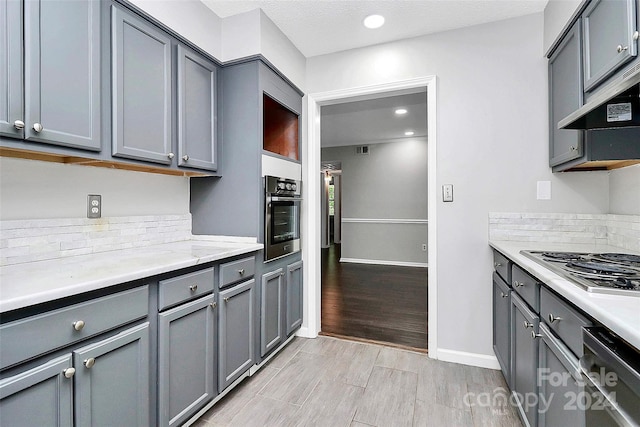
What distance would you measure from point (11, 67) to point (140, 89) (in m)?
0.56

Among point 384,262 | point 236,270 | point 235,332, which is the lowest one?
point 384,262

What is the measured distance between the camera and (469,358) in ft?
7.53

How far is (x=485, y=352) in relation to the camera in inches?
89.3

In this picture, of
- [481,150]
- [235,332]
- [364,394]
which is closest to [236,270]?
[235,332]

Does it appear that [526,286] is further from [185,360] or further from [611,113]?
[185,360]

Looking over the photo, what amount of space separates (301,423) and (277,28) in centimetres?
271

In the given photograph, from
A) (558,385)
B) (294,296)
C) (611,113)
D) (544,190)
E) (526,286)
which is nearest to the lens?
(558,385)

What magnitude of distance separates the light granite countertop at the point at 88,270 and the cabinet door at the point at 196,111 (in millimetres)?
623

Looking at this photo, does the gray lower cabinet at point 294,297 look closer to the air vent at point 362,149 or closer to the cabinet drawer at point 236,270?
the cabinet drawer at point 236,270

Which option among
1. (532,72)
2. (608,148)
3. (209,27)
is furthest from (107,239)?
(532,72)

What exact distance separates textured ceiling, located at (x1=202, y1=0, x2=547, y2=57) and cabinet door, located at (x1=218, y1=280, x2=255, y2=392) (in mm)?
1933

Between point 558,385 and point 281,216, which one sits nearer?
point 558,385

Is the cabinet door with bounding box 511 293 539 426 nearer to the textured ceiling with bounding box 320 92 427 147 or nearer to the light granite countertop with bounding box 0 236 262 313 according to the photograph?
the light granite countertop with bounding box 0 236 262 313

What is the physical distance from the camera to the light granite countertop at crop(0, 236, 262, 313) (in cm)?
95
